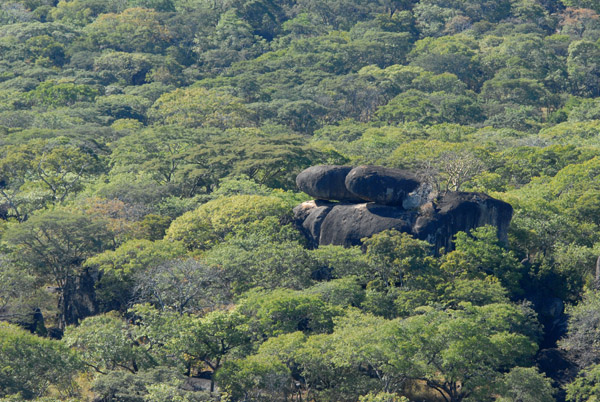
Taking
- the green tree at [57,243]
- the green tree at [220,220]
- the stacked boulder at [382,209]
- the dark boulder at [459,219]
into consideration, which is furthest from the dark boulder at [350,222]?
the green tree at [57,243]

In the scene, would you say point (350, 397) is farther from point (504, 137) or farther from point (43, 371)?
point (504, 137)

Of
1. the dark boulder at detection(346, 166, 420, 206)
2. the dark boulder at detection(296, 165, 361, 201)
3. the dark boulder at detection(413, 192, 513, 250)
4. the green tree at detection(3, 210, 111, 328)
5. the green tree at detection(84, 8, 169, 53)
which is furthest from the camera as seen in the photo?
the green tree at detection(84, 8, 169, 53)

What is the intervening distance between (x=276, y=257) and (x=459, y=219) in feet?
29.4

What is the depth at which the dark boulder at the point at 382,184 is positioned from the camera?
148ft

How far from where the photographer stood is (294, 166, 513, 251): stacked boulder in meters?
43.9

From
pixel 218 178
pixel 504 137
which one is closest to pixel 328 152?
pixel 218 178

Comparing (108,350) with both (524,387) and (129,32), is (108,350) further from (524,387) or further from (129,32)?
(129,32)

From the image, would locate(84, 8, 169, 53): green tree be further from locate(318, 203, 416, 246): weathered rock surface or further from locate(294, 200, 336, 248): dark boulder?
locate(318, 203, 416, 246): weathered rock surface

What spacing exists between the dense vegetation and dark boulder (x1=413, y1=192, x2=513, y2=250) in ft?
2.85

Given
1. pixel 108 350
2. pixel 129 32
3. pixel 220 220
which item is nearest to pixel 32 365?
pixel 108 350

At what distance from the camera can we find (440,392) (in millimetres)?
35750

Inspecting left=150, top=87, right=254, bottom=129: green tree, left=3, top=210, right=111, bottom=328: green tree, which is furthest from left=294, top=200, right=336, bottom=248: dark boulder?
left=150, top=87, right=254, bottom=129: green tree

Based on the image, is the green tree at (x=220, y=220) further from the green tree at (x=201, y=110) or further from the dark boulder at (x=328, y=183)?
the green tree at (x=201, y=110)

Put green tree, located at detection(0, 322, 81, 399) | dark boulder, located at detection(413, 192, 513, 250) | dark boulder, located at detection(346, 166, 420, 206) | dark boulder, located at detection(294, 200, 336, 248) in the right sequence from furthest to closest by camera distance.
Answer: dark boulder, located at detection(294, 200, 336, 248)
dark boulder, located at detection(346, 166, 420, 206)
dark boulder, located at detection(413, 192, 513, 250)
green tree, located at detection(0, 322, 81, 399)
